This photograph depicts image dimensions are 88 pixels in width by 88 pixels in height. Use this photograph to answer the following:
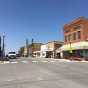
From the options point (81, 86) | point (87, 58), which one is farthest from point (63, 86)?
point (87, 58)

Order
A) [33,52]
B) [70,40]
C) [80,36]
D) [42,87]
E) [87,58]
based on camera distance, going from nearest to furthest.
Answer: [42,87] → [87,58] → [80,36] → [70,40] → [33,52]

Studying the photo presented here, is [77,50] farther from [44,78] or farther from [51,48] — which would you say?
[44,78]

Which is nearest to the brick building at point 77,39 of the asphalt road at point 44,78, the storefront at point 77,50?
the storefront at point 77,50

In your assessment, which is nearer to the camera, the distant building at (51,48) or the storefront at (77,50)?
the storefront at (77,50)

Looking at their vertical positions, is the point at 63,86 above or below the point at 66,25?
below

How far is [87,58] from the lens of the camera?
6288 centimetres

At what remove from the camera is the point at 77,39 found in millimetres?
69562

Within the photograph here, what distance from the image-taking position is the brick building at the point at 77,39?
2571 inches

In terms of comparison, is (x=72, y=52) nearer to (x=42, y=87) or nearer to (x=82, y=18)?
(x=82, y=18)

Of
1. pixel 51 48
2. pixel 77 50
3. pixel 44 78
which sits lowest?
pixel 44 78

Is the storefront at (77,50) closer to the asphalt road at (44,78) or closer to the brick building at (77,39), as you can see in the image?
the brick building at (77,39)

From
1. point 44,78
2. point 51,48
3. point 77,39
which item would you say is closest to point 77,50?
point 77,39

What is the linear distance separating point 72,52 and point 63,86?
58.8 m

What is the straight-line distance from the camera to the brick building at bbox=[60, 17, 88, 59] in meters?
65.3
